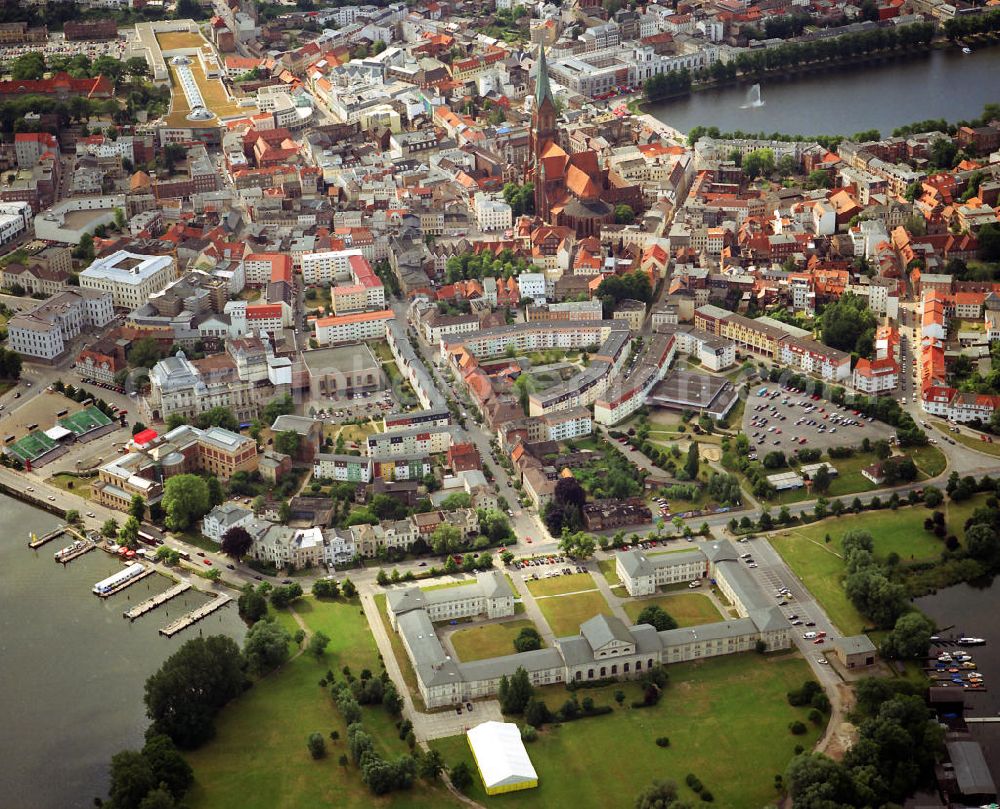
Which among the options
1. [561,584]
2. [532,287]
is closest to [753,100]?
[532,287]

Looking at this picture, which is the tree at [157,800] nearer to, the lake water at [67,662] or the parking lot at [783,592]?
the lake water at [67,662]

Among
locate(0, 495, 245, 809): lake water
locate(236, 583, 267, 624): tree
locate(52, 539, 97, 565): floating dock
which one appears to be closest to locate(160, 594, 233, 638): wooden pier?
locate(0, 495, 245, 809): lake water

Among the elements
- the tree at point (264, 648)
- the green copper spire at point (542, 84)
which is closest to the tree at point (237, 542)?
the tree at point (264, 648)

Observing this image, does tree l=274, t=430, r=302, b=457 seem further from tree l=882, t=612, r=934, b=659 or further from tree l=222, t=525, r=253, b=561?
tree l=882, t=612, r=934, b=659

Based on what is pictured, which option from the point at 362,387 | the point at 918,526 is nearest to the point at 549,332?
the point at 362,387

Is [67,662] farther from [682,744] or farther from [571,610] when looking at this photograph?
[682,744]

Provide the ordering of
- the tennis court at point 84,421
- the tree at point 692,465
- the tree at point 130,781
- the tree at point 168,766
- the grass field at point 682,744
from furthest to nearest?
the tennis court at point 84,421 → the tree at point 692,465 → the grass field at point 682,744 → the tree at point 168,766 → the tree at point 130,781

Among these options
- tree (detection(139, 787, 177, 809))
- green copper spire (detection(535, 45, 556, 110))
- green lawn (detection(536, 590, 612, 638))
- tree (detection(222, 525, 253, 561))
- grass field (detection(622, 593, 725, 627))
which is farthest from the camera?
green copper spire (detection(535, 45, 556, 110))
